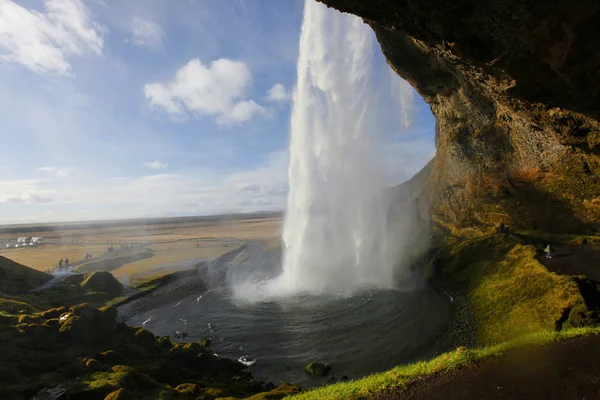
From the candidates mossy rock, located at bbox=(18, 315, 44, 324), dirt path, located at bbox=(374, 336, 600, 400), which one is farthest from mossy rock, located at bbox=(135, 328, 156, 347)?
dirt path, located at bbox=(374, 336, 600, 400)

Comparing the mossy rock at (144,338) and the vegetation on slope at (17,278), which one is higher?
the vegetation on slope at (17,278)

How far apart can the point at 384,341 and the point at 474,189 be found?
20.4 m

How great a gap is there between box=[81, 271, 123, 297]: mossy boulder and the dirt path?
3376 centimetres

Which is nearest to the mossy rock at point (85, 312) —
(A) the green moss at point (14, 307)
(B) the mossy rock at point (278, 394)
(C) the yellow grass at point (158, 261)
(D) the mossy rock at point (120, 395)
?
(A) the green moss at point (14, 307)

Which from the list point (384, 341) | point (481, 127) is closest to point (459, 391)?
point (384, 341)

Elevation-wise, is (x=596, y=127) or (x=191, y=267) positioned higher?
(x=596, y=127)

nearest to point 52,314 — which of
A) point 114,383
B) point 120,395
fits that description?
point 114,383

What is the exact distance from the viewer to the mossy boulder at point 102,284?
Answer: 106 ft

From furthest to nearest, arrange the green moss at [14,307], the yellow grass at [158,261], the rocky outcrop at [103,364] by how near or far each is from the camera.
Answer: the yellow grass at [158,261]
the green moss at [14,307]
the rocky outcrop at [103,364]

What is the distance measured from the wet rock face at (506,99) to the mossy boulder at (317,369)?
49.6 feet

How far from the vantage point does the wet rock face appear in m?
7.77

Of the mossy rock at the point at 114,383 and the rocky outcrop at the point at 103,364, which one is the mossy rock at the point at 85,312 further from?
the mossy rock at the point at 114,383

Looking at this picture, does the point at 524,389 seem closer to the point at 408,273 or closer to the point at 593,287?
the point at 593,287

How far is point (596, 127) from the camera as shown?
1204 cm
